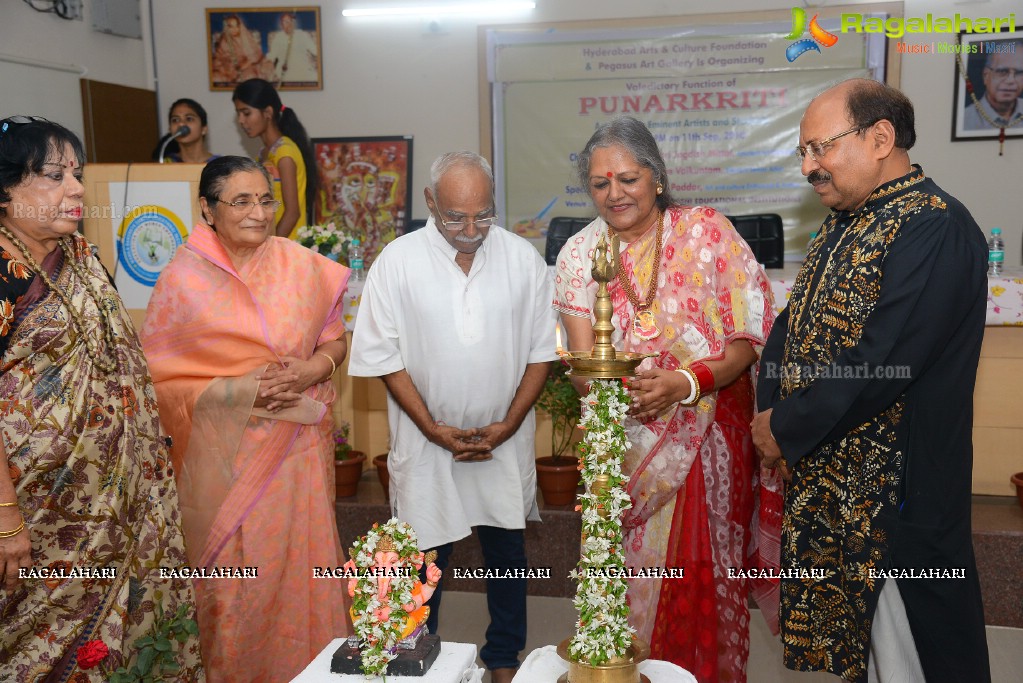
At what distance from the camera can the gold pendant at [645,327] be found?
224 centimetres

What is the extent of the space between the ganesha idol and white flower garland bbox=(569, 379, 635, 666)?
31 centimetres

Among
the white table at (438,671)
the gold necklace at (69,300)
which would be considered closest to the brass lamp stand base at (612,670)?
the white table at (438,671)

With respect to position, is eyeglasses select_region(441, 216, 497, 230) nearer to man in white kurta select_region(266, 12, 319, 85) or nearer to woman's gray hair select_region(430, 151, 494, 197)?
woman's gray hair select_region(430, 151, 494, 197)

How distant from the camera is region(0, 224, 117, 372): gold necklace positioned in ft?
6.35

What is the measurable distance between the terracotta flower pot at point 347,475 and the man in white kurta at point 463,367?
46.7 inches

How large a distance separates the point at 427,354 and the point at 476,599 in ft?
4.48

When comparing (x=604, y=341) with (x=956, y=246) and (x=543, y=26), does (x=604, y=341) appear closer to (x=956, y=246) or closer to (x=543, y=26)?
(x=956, y=246)

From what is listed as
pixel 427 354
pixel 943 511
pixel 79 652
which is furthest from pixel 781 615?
pixel 79 652

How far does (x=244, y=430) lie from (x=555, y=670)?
3.88ft

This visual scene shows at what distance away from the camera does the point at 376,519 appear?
3588 millimetres

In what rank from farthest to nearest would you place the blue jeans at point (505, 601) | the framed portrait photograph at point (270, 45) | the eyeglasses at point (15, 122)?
the framed portrait photograph at point (270, 45), the blue jeans at point (505, 601), the eyeglasses at point (15, 122)

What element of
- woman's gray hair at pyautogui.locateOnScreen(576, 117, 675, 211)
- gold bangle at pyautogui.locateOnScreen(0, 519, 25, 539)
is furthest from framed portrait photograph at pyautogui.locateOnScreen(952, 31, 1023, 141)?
gold bangle at pyautogui.locateOnScreen(0, 519, 25, 539)

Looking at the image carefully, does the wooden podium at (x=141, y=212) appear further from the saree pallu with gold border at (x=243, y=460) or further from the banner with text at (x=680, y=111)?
the banner with text at (x=680, y=111)

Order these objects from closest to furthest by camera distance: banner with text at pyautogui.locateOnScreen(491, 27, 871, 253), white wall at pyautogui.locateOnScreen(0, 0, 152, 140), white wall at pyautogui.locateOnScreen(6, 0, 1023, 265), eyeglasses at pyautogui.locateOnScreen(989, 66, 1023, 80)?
1. white wall at pyautogui.locateOnScreen(0, 0, 152, 140)
2. eyeglasses at pyautogui.locateOnScreen(989, 66, 1023, 80)
3. white wall at pyautogui.locateOnScreen(6, 0, 1023, 265)
4. banner with text at pyautogui.locateOnScreen(491, 27, 871, 253)
